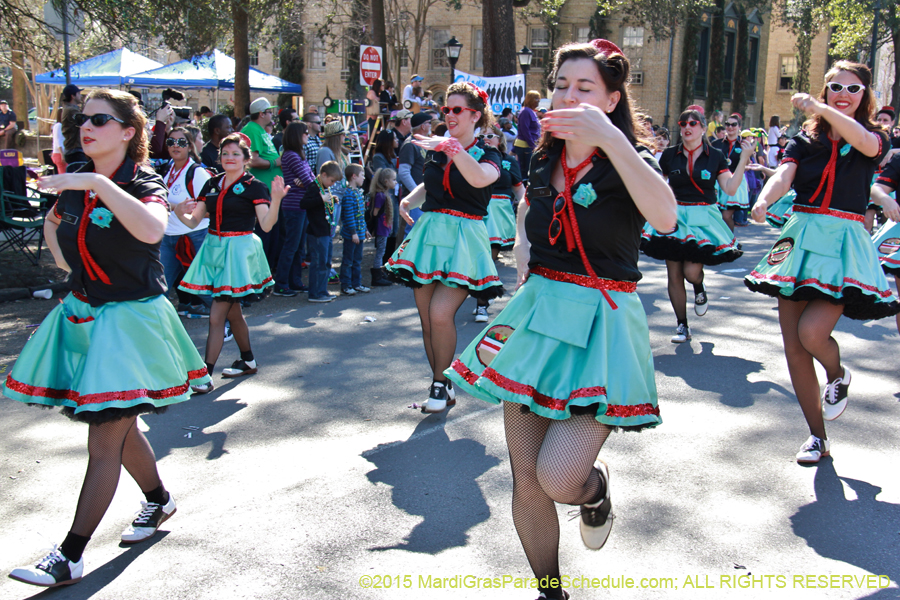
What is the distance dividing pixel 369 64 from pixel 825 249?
36.9ft

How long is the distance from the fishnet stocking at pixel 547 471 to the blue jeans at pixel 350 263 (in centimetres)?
722

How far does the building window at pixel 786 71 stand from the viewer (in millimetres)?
47309

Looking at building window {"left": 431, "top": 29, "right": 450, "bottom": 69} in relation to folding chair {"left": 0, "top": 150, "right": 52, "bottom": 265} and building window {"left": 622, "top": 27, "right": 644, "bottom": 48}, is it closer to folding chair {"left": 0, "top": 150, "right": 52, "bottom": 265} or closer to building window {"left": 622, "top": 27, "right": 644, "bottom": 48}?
building window {"left": 622, "top": 27, "right": 644, "bottom": 48}

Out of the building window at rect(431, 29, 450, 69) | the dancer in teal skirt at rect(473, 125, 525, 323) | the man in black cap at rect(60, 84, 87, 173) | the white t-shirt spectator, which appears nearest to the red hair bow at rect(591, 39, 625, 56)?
the man in black cap at rect(60, 84, 87, 173)

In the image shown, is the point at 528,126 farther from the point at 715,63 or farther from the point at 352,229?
the point at 715,63

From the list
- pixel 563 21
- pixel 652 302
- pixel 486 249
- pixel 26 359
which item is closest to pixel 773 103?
pixel 563 21

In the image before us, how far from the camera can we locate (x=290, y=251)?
972 centimetres

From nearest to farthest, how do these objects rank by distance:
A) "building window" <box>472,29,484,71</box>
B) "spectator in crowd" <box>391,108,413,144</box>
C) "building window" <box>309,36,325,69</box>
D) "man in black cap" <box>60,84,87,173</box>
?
"man in black cap" <box>60,84,87,173</box> → "spectator in crowd" <box>391,108,413,144</box> → "building window" <box>472,29,484,71</box> → "building window" <box>309,36,325,69</box>

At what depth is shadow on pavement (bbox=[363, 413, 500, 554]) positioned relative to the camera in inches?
147

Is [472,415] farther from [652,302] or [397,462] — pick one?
[652,302]

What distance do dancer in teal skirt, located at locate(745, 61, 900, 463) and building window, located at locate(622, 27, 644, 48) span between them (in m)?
34.8

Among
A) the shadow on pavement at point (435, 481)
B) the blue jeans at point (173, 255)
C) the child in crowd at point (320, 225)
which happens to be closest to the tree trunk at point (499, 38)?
the child in crowd at point (320, 225)

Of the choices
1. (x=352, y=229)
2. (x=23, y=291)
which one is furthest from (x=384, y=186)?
(x=23, y=291)

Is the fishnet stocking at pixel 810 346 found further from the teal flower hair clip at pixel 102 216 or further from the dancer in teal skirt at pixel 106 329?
the teal flower hair clip at pixel 102 216
